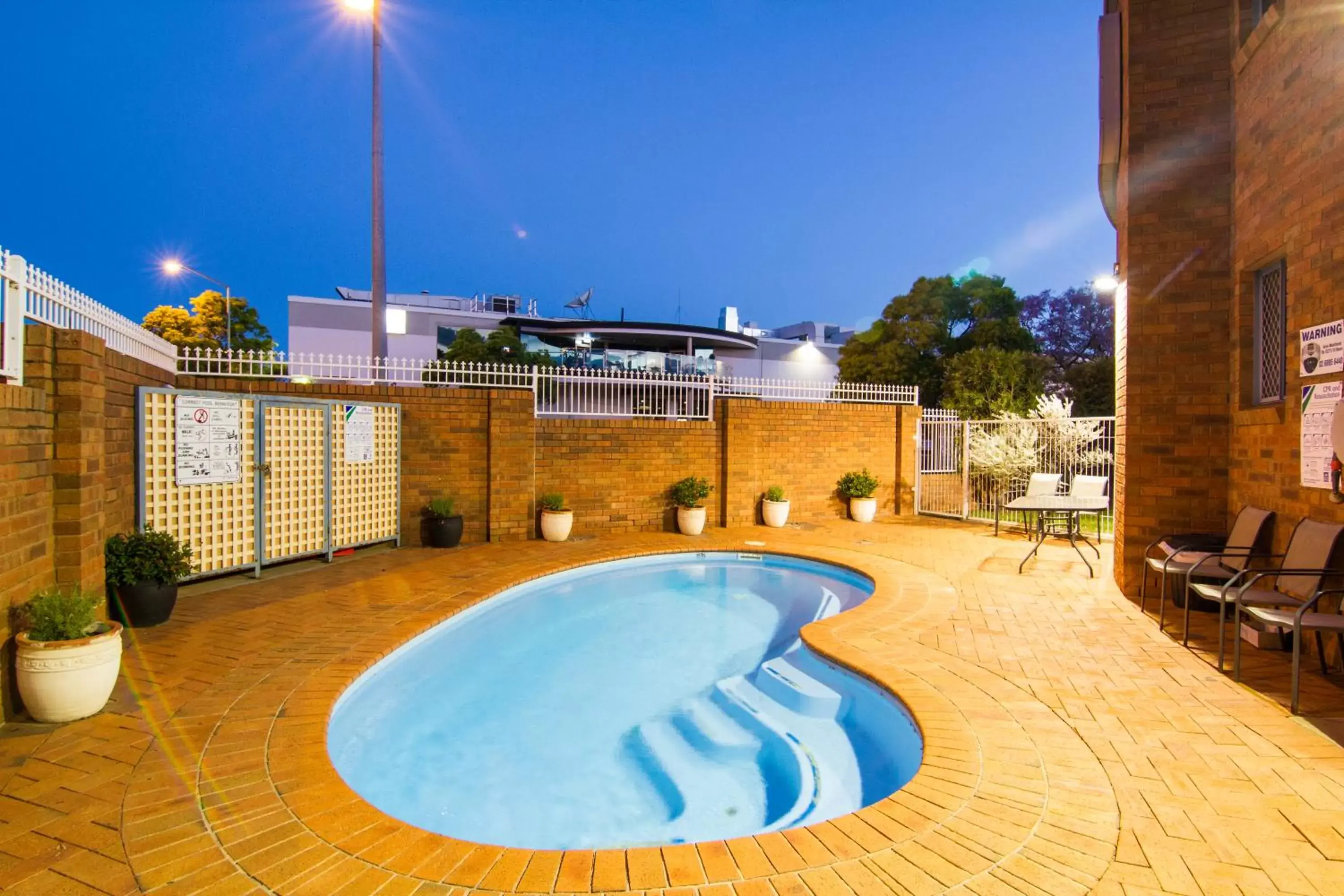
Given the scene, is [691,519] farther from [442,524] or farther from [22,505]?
[22,505]

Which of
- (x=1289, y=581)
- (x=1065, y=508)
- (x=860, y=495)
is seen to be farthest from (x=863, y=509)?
(x=1289, y=581)

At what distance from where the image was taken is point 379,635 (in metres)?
5.05

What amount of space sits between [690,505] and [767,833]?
303 inches

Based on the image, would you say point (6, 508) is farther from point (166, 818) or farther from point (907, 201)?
point (907, 201)

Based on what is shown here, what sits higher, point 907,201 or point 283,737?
point 907,201

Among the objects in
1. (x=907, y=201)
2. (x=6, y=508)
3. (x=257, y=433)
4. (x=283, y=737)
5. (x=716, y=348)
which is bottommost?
(x=283, y=737)

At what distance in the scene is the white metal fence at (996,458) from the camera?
38.1ft

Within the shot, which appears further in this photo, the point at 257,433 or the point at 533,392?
the point at 533,392

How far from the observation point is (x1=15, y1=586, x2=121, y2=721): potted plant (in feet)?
11.2

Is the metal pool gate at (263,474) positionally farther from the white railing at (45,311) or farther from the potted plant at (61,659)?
the potted plant at (61,659)

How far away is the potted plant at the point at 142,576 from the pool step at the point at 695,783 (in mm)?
3752

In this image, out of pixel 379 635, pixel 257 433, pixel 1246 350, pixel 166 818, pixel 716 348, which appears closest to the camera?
pixel 166 818

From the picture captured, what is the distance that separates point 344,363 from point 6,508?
194 inches

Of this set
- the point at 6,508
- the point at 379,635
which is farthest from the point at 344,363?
the point at 6,508
